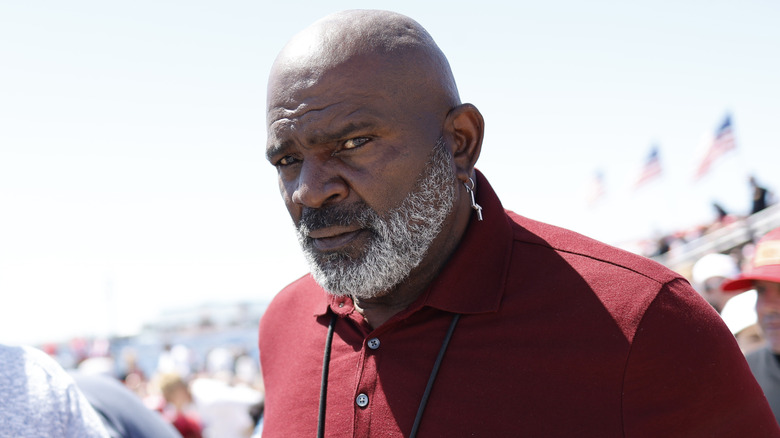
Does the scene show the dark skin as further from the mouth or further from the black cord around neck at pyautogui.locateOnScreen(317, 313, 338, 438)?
the black cord around neck at pyautogui.locateOnScreen(317, 313, 338, 438)

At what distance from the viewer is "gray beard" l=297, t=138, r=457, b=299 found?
1948 millimetres

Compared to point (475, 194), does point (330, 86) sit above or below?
above

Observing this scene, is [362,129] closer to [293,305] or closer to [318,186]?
[318,186]

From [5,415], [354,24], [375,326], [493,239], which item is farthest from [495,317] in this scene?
[5,415]

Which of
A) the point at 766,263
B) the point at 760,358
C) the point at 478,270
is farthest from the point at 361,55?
the point at 760,358

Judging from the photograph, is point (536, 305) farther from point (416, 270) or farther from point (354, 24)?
point (354, 24)

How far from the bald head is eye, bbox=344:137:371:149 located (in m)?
0.18

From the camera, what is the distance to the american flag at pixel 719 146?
1742 cm

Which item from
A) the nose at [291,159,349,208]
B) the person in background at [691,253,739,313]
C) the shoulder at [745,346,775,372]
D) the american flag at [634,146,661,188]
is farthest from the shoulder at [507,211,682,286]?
the american flag at [634,146,661,188]

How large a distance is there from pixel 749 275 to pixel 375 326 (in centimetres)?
230

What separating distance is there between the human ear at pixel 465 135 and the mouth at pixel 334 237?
36cm

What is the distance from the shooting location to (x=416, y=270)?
2.07 meters

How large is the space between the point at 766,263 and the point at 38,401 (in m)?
3.18

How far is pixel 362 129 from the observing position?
1907 millimetres
